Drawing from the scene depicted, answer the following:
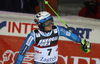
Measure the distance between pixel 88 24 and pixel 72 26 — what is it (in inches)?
9.7

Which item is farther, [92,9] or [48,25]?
[92,9]

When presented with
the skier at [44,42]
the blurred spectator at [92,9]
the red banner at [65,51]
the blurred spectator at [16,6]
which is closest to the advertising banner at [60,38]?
the red banner at [65,51]

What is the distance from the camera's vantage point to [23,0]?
448 cm

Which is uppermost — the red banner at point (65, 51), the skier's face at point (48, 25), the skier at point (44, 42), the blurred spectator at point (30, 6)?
the blurred spectator at point (30, 6)

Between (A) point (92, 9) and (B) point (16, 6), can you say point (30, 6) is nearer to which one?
(B) point (16, 6)

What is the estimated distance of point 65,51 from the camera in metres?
4.09

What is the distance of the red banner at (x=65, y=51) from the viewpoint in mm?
4062

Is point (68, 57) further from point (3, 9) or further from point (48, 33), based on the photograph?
point (3, 9)

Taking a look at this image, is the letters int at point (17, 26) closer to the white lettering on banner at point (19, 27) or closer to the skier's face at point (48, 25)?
the white lettering on banner at point (19, 27)

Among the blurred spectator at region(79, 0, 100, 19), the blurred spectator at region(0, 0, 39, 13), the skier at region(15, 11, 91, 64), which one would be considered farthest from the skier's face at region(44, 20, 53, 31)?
the blurred spectator at region(79, 0, 100, 19)

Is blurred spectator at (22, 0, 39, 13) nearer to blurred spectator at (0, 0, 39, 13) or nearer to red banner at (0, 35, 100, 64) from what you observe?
blurred spectator at (0, 0, 39, 13)

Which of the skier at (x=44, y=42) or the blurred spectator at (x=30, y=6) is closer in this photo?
the skier at (x=44, y=42)

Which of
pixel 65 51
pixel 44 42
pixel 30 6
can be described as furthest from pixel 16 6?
pixel 44 42

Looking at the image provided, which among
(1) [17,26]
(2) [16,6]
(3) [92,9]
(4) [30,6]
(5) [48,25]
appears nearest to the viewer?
(5) [48,25]
